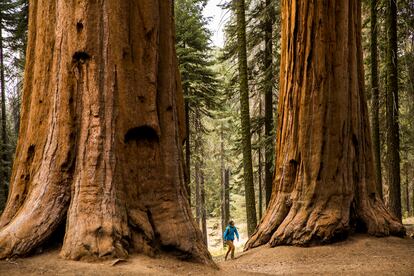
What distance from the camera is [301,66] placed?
30.9 ft

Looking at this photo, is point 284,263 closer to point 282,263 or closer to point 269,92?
point 282,263

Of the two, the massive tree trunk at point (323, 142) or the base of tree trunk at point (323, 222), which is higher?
Answer: the massive tree trunk at point (323, 142)

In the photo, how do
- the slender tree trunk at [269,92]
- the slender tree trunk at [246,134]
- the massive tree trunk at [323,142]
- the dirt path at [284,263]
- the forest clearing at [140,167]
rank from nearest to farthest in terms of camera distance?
the dirt path at [284,263] → the forest clearing at [140,167] → the massive tree trunk at [323,142] → the slender tree trunk at [246,134] → the slender tree trunk at [269,92]

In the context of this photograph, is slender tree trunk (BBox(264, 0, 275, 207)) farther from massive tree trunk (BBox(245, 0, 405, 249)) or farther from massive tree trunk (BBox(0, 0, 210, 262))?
massive tree trunk (BBox(0, 0, 210, 262))

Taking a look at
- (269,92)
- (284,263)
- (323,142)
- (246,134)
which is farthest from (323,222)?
(269,92)

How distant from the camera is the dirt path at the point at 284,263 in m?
4.18

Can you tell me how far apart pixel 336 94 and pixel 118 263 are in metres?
6.50

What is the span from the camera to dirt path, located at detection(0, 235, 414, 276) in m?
4.18

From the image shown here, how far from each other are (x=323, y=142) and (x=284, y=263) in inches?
113

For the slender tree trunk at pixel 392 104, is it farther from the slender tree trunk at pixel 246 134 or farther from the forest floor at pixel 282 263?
the slender tree trunk at pixel 246 134

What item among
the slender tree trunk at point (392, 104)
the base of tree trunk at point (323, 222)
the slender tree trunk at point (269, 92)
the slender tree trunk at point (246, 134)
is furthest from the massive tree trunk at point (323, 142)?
the slender tree trunk at point (269, 92)

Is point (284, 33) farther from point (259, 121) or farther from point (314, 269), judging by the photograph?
point (259, 121)

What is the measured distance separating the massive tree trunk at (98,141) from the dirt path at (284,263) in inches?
8.0

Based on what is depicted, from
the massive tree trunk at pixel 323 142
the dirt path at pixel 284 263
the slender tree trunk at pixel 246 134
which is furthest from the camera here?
the slender tree trunk at pixel 246 134
